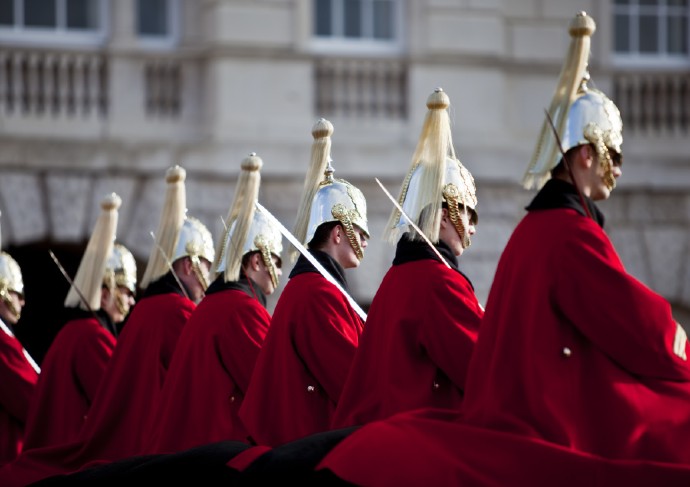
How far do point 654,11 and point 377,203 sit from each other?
3.44 m

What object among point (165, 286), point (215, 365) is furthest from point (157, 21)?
point (215, 365)

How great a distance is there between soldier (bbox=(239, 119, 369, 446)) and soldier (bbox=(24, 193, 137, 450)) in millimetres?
3022

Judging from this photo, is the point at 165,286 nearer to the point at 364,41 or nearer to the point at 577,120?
the point at 577,120

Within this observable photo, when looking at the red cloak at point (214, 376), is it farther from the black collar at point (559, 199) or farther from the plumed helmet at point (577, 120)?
the black collar at point (559, 199)

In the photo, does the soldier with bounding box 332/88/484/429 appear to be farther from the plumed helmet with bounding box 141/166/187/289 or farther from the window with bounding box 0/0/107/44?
the window with bounding box 0/0/107/44

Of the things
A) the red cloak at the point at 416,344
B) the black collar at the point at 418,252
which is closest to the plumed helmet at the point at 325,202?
the black collar at the point at 418,252

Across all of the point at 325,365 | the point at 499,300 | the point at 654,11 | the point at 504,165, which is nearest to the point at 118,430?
the point at 325,365

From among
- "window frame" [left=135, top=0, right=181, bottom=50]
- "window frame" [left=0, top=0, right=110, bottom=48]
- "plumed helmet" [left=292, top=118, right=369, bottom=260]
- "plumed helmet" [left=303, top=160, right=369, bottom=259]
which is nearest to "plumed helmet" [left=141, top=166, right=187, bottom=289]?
"plumed helmet" [left=292, top=118, right=369, bottom=260]

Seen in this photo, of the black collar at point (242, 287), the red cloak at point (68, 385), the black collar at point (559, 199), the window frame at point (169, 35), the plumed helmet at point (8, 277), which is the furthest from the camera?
the window frame at point (169, 35)

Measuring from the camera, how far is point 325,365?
9.39 meters

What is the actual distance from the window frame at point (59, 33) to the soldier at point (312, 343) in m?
6.92

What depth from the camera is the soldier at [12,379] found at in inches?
509

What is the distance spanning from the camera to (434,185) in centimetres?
866

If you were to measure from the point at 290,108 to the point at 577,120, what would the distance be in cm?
884
